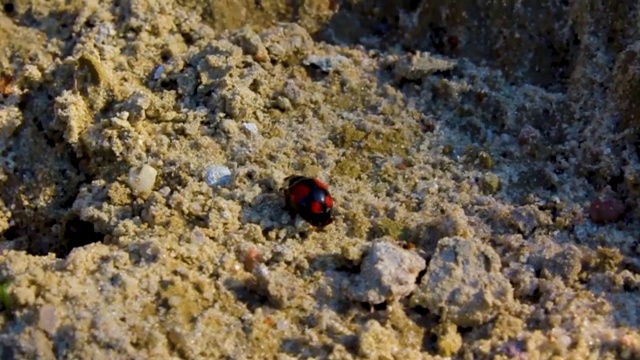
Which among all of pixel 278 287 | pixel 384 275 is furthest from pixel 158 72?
pixel 384 275

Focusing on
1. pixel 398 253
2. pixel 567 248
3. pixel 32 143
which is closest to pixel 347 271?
pixel 398 253

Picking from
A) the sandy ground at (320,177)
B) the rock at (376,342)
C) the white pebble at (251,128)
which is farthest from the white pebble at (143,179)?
the rock at (376,342)

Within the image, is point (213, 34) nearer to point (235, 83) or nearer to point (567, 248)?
point (235, 83)

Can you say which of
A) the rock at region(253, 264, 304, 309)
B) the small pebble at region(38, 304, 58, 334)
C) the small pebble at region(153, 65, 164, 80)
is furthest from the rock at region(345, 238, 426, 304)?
the small pebble at region(153, 65, 164, 80)

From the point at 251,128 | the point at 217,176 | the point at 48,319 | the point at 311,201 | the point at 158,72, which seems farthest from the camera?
the point at 158,72

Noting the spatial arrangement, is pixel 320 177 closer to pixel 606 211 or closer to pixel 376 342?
pixel 376 342

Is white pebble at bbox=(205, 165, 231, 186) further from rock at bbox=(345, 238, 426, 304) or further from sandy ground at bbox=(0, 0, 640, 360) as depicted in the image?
rock at bbox=(345, 238, 426, 304)
